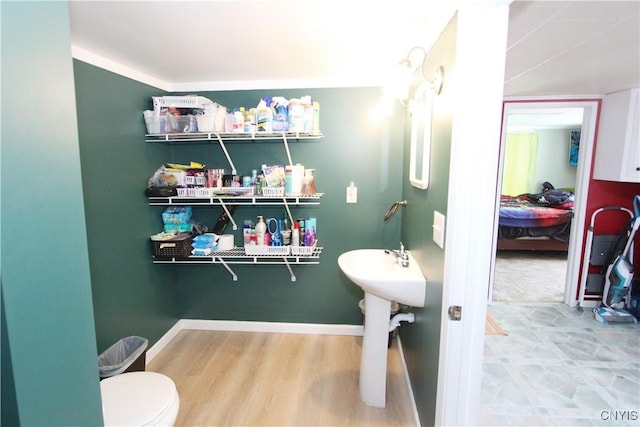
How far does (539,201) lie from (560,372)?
13.5ft

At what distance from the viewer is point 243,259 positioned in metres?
2.66

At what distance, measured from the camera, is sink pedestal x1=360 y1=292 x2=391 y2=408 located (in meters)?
1.88

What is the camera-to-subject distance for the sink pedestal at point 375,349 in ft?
6.18

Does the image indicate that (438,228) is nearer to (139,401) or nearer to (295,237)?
(295,237)

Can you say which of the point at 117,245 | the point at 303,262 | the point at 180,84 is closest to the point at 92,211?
the point at 117,245

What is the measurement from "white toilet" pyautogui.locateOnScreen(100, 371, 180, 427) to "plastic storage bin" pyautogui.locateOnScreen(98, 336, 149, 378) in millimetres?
372

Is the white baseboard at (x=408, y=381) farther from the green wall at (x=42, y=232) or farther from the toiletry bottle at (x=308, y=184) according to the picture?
the green wall at (x=42, y=232)

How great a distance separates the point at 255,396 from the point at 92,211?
1.52 meters

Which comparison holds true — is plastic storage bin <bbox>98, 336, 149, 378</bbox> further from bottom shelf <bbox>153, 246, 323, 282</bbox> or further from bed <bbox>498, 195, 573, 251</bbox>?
bed <bbox>498, 195, 573, 251</bbox>

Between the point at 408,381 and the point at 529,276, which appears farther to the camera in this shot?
the point at 529,276

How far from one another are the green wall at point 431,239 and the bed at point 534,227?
3.66 meters

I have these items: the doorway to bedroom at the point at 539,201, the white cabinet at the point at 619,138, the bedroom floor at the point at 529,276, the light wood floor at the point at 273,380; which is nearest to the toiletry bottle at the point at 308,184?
the light wood floor at the point at 273,380

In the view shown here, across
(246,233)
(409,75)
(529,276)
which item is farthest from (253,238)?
(529,276)

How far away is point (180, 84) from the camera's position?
2564 mm
